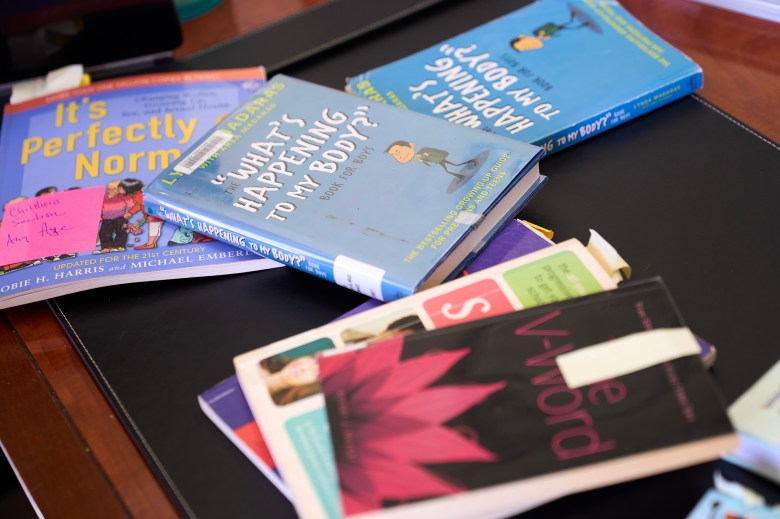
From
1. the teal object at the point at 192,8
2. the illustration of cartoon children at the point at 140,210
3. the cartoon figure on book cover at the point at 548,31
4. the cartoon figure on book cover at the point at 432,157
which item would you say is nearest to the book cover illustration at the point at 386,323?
the cartoon figure on book cover at the point at 432,157

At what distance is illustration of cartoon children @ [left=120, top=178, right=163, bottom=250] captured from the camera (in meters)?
0.84

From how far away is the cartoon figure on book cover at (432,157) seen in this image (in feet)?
2.59

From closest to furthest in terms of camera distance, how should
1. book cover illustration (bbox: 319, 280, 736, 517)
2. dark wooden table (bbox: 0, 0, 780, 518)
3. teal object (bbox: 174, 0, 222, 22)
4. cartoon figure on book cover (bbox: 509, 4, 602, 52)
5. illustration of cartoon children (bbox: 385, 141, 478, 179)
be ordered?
book cover illustration (bbox: 319, 280, 736, 517) < dark wooden table (bbox: 0, 0, 780, 518) < illustration of cartoon children (bbox: 385, 141, 478, 179) < cartoon figure on book cover (bbox: 509, 4, 602, 52) < teal object (bbox: 174, 0, 222, 22)

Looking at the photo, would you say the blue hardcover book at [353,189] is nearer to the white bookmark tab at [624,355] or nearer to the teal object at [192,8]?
the white bookmark tab at [624,355]

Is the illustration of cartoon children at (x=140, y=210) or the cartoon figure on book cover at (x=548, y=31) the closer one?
the illustration of cartoon children at (x=140, y=210)

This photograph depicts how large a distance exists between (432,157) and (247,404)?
0.29 metres

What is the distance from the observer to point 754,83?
3.12ft

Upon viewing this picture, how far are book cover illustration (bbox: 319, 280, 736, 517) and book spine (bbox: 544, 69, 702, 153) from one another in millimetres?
253

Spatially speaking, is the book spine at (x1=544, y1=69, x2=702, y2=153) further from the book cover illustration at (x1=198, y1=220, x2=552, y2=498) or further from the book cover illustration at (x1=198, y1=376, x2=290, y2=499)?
the book cover illustration at (x1=198, y1=376, x2=290, y2=499)

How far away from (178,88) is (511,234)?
47cm

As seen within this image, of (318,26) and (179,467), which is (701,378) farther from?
(318,26)

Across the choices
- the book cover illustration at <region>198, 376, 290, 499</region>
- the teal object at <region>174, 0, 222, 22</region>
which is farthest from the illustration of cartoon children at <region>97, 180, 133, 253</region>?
the teal object at <region>174, 0, 222, 22</region>

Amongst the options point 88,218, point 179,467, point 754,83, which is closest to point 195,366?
point 179,467

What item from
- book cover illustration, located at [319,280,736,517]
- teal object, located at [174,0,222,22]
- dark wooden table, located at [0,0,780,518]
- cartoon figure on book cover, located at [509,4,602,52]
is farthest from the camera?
teal object, located at [174,0,222,22]
